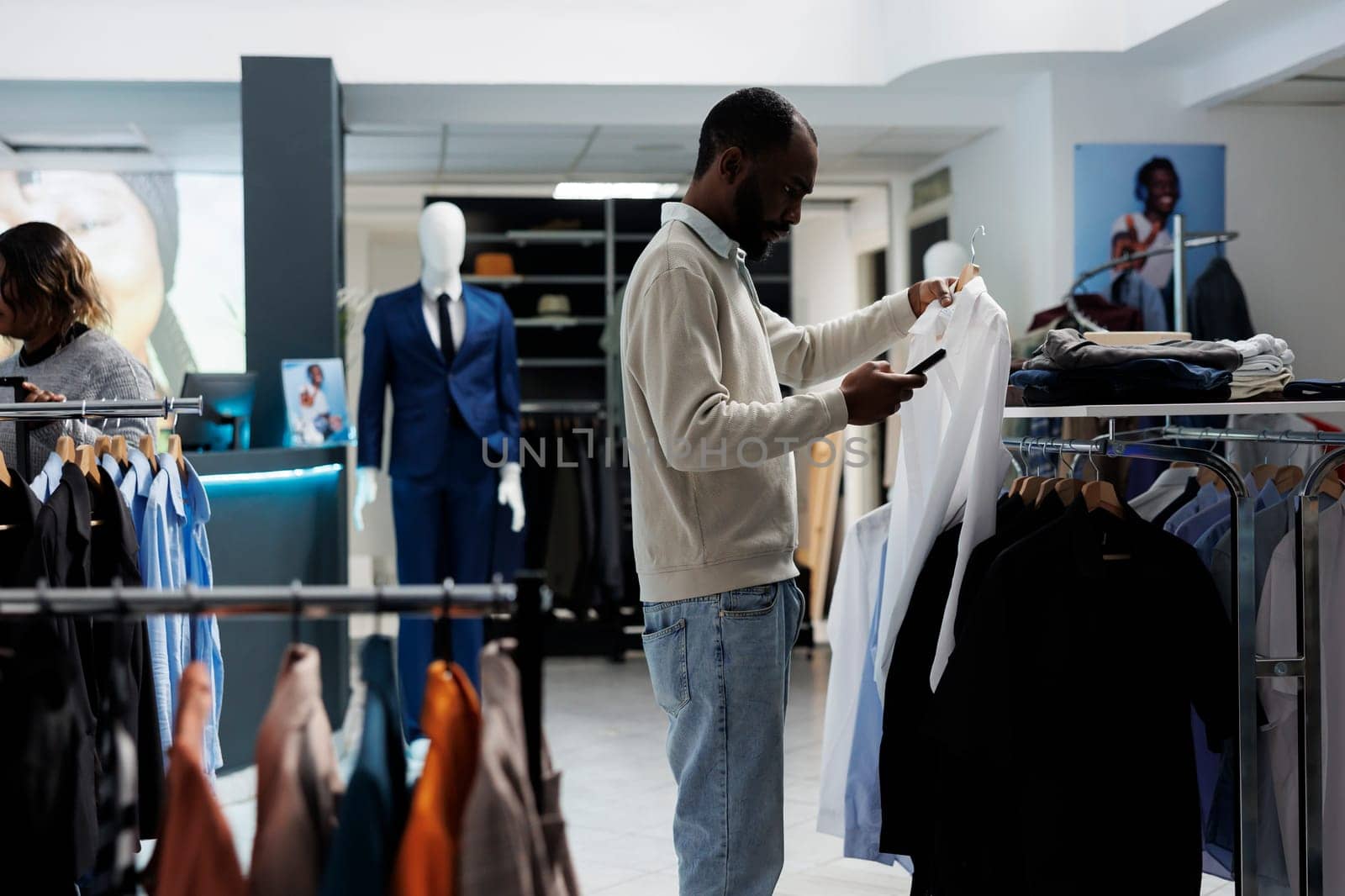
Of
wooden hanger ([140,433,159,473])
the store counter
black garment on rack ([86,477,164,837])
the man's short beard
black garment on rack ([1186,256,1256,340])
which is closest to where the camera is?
the man's short beard

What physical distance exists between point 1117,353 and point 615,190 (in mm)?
5953

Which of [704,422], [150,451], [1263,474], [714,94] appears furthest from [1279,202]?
[150,451]

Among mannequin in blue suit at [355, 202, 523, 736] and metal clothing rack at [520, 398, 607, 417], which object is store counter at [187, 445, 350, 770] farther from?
metal clothing rack at [520, 398, 607, 417]

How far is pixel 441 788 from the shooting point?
1199 mm

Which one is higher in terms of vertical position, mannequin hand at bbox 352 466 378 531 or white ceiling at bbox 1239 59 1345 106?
white ceiling at bbox 1239 59 1345 106

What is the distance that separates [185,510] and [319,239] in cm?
247

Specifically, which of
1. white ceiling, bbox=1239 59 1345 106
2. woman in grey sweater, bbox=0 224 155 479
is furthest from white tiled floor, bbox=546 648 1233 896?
white ceiling, bbox=1239 59 1345 106

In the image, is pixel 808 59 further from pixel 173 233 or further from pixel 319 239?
pixel 173 233

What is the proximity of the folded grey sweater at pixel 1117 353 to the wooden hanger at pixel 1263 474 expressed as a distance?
1.26ft

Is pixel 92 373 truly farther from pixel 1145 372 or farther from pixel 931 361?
pixel 1145 372

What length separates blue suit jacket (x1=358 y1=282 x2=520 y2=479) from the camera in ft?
15.2

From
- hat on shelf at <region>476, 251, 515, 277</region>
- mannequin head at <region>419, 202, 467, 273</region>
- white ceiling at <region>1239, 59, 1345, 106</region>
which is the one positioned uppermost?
white ceiling at <region>1239, 59, 1345, 106</region>

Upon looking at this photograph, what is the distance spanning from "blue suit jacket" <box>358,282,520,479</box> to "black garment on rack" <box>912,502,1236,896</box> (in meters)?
2.94

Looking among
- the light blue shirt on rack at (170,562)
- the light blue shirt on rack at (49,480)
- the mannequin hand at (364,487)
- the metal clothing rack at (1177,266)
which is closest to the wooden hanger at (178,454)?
the light blue shirt on rack at (170,562)
